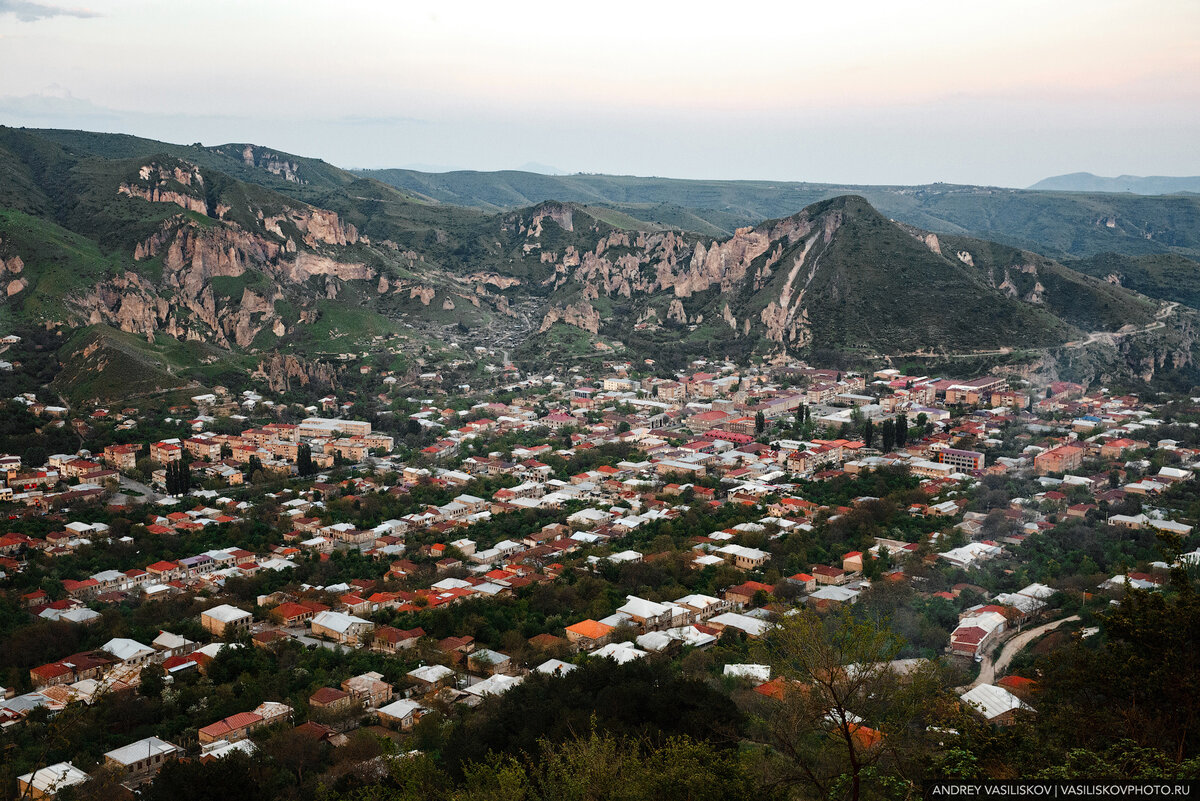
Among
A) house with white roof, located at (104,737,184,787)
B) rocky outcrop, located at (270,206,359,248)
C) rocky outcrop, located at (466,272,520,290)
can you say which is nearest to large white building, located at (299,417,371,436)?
house with white roof, located at (104,737,184,787)

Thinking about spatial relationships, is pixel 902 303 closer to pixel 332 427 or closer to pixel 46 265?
pixel 332 427

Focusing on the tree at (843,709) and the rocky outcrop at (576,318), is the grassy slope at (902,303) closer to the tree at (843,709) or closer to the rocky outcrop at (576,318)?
the rocky outcrop at (576,318)

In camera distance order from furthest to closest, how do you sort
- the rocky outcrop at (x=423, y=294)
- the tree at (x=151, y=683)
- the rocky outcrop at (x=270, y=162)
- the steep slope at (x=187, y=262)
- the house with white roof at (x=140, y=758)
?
1. the rocky outcrop at (x=270, y=162)
2. the rocky outcrop at (x=423, y=294)
3. the steep slope at (x=187, y=262)
4. the tree at (x=151, y=683)
5. the house with white roof at (x=140, y=758)

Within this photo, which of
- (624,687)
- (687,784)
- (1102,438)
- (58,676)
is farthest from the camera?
(1102,438)

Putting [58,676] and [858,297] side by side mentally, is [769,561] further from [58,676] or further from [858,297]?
[858,297]

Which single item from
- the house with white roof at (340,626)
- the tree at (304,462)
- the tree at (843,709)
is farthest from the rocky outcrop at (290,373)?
the tree at (843,709)

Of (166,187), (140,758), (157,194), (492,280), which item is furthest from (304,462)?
(492,280)

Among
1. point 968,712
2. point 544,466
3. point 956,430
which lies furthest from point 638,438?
point 968,712
